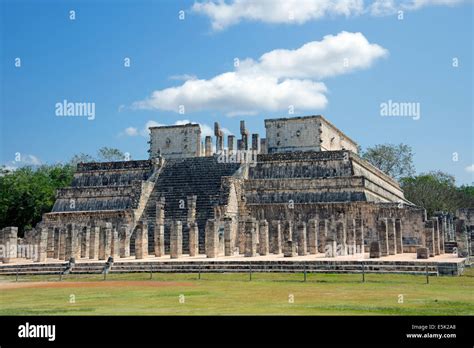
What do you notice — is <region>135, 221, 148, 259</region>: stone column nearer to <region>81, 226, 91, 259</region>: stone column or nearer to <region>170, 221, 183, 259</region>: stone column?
<region>170, 221, 183, 259</region>: stone column

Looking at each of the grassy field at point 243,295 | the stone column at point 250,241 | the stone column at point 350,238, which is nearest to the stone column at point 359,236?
the stone column at point 350,238

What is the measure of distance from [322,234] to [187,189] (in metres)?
10.3

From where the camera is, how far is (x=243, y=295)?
15602 mm

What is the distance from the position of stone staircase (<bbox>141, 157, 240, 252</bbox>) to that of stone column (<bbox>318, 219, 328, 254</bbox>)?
6030 millimetres

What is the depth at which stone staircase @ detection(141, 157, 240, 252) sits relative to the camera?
1378 inches

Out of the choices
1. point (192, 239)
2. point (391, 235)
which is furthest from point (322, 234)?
point (192, 239)

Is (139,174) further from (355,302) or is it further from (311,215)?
(355,302)

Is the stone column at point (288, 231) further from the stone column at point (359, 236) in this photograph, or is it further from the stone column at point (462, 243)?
the stone column at point (462, 243)

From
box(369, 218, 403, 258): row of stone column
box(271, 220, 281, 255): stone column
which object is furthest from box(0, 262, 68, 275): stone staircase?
box(369, 218, 403, 258): row of stone column

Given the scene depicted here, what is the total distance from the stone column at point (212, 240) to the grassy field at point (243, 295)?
19.2 ft

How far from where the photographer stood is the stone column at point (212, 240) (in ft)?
95.6

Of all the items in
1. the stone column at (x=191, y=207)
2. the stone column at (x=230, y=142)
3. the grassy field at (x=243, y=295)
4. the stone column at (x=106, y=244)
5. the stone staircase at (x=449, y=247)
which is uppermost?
the stone column at (x=230, y=142)
